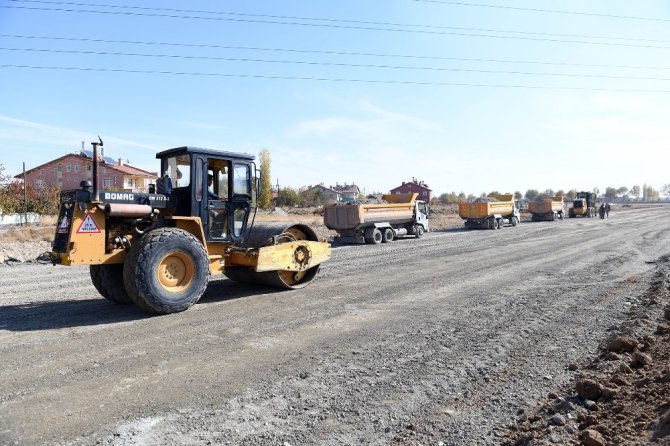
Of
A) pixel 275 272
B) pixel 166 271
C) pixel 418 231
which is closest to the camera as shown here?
pixel 166 271

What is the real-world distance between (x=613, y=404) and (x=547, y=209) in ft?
127

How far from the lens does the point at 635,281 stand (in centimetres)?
1006

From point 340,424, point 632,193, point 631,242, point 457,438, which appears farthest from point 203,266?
point 632,193

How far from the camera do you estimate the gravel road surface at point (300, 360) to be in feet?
12.6

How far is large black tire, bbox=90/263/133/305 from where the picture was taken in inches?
313

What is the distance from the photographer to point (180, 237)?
7.38 meters

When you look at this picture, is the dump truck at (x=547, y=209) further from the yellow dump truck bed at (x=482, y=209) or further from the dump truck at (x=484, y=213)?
the yellow dump truck bed at (x=482, y=209)

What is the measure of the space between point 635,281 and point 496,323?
5.14 meters

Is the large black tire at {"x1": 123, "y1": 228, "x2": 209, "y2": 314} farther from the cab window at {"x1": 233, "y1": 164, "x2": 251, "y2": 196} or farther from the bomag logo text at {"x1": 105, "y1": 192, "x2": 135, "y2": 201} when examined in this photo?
the cab window at {"x1": 233, "y1": 164, "x2": 251, "y2": 196}

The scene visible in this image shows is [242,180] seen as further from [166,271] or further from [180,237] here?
[166,271]

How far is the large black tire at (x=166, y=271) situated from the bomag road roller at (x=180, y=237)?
14 mm

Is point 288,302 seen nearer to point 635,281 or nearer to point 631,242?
point 635,281

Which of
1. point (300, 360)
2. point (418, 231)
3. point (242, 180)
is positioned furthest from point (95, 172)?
point (418, 231)

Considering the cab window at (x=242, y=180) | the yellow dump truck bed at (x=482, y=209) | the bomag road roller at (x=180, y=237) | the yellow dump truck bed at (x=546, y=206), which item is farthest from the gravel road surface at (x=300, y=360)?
the yellow dump truck bed at (x=546, y=206)
